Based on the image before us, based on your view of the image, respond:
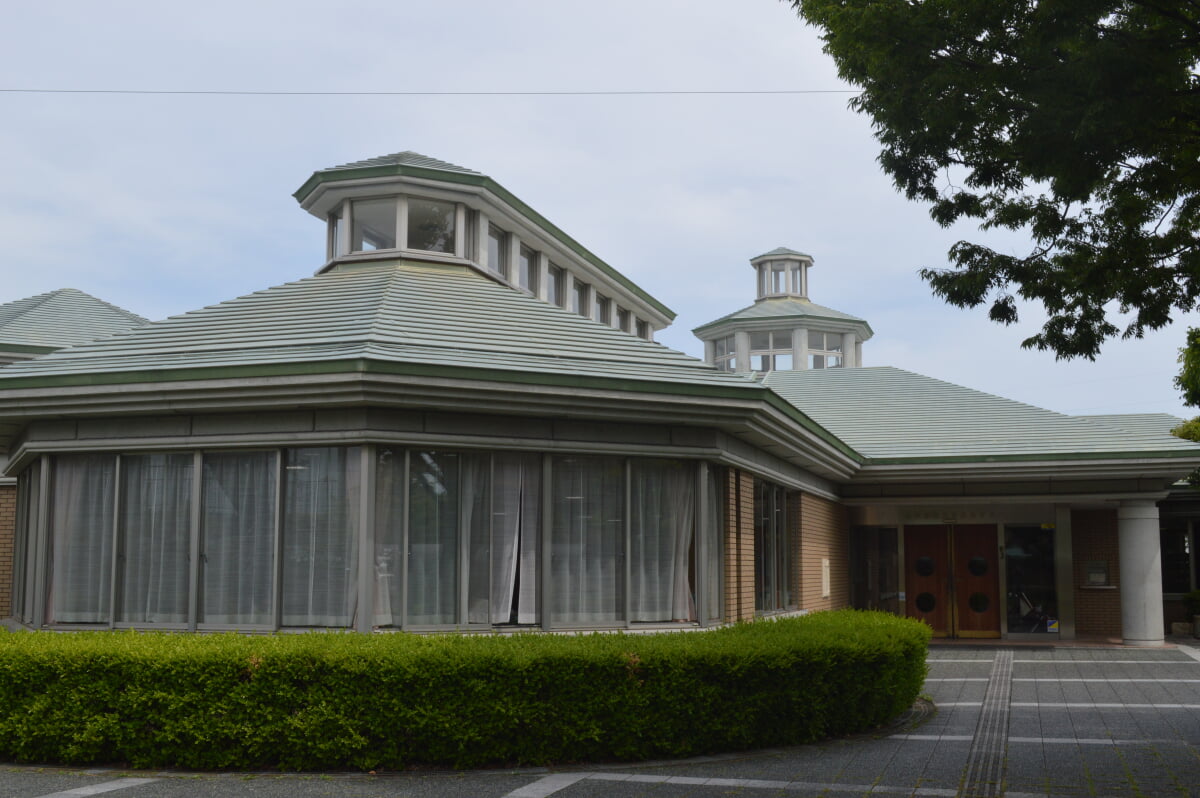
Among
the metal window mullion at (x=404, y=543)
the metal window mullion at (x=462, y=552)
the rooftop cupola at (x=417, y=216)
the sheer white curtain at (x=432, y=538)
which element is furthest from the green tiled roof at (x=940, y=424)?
the metal window mullion at (x=404, y=543)

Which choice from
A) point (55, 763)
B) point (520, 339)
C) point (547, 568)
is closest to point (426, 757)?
point (55, 763)

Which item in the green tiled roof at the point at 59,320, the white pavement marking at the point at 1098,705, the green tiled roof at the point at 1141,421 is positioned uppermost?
the green tiled roof at the point at 59,320

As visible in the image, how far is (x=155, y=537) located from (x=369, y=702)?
5.01m

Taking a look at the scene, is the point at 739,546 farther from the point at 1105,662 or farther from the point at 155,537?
the point at 1105,662

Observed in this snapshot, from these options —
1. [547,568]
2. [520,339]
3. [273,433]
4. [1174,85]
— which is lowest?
[547,568]

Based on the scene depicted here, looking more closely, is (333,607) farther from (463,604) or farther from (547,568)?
(547,568)

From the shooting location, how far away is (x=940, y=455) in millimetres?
22734

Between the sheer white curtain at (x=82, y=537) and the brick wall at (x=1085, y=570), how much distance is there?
18.2 metres

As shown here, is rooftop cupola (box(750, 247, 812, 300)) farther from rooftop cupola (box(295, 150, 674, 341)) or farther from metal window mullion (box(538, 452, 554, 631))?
metal window mullion (box(538, 452, 554, 631))

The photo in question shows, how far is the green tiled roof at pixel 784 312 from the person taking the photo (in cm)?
3903

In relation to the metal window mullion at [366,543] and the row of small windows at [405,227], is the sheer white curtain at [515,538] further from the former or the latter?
the row of small windows at [405,227]

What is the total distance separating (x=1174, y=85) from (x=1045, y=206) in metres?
2.43

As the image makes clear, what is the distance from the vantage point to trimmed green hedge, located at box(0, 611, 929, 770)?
913cm

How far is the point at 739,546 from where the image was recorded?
15.2 meters
